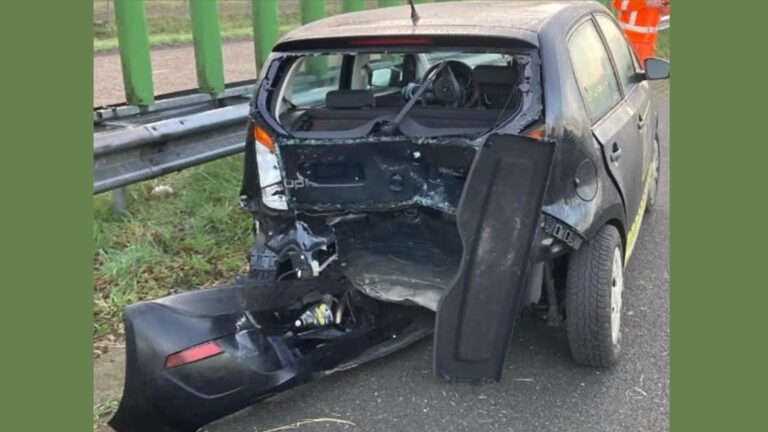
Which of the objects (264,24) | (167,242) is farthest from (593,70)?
(264,24)

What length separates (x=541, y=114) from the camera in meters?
3.63

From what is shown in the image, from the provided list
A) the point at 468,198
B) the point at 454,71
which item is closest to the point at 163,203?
the point at 454,71

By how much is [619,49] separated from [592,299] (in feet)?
7.15

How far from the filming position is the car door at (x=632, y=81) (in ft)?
16.2

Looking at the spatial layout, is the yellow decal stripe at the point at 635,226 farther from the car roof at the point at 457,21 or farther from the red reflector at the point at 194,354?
the red reflector at the point at 194,354

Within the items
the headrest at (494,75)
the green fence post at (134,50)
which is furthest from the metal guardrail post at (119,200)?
the headrest at (494,75)

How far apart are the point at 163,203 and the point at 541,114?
3437 mm

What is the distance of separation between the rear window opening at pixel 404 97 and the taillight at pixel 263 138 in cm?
12

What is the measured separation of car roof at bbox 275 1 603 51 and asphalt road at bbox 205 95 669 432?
64.7 inches

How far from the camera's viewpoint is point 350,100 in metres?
4.54

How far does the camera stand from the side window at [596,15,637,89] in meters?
4.96

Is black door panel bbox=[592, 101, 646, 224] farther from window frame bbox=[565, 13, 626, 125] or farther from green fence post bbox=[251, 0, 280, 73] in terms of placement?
green fence post bbox=[251, 0, 280, 73]

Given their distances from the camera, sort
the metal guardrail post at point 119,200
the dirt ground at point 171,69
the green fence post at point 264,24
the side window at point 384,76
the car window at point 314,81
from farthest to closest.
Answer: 1. the dirt ground at point 171,69
2. the green fence post at point 264,24
3. the metal guardrail post at point 119,200
4. the side window at point 384,76
5. the car window at point 314,81

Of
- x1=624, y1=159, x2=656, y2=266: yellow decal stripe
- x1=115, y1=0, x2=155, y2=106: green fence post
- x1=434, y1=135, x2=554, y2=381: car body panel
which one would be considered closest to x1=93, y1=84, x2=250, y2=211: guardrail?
x1=115, y1=0, x2=155, y2=106: green fence post
